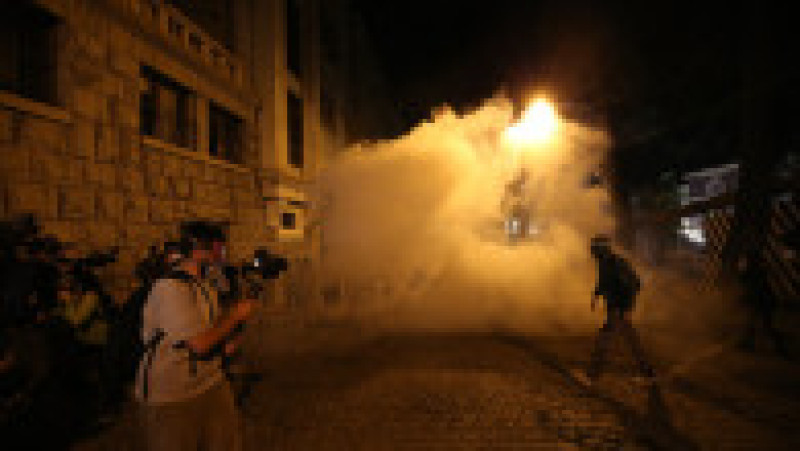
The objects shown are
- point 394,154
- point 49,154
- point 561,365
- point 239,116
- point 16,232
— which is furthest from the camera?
point 394,154

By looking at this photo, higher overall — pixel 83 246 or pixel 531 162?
pixel 531 162

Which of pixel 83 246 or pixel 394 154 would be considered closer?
pixel 83 246

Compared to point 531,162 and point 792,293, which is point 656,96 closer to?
point 531,162

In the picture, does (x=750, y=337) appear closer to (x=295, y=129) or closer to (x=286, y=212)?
(x=286, y=212)

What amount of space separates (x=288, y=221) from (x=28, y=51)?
593 centimetres

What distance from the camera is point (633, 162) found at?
43.0 feet

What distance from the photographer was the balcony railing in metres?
5.87

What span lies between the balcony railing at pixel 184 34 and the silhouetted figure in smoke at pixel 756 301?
353 inches

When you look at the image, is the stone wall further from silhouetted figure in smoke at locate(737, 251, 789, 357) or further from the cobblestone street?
silhouetted figure in smoke at locate(737, 251, 789, 357)

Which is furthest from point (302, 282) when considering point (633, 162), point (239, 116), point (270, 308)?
point (633, 162)

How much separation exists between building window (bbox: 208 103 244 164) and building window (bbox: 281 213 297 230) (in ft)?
5.85

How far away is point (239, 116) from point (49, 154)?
Result: 4.27 metres

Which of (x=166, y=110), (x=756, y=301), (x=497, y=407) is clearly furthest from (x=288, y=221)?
(x=756, y=301)

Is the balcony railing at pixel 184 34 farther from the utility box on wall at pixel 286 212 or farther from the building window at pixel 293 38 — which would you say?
the building window at pixel 293 38
